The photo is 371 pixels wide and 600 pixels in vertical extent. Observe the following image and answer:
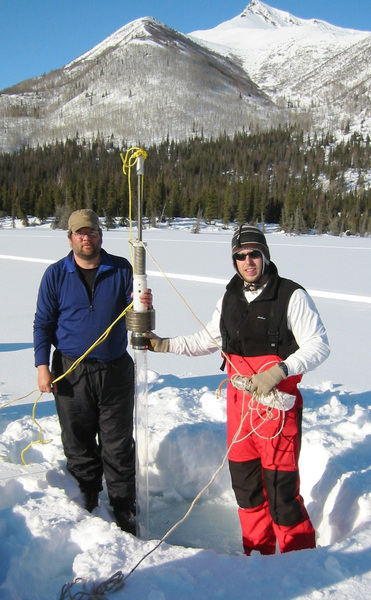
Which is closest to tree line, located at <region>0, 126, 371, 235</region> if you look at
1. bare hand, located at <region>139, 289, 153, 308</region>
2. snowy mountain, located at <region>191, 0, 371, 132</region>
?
snowy mountain, located at <region>191, 0, 371, 132</region>

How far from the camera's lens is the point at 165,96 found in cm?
12475

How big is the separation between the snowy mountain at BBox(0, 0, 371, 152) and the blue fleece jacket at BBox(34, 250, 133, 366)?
10561 centimetres

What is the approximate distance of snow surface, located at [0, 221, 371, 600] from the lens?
2.05 m

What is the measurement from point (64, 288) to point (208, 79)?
158m

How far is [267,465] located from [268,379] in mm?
632

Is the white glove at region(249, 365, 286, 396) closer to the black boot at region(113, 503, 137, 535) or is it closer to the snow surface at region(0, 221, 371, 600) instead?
the snow surface at region(0, 221, 371, 600)

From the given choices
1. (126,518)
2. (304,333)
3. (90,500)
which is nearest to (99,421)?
(90,500)

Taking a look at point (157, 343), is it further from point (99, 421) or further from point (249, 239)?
point (249, 239)

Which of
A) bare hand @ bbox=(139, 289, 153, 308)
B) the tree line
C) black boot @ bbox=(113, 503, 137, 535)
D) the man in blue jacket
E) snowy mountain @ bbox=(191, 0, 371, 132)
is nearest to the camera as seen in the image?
bare hand @ bbox=(139, 289, 153, 308)

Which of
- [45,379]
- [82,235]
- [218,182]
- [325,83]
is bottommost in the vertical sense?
[45,379]

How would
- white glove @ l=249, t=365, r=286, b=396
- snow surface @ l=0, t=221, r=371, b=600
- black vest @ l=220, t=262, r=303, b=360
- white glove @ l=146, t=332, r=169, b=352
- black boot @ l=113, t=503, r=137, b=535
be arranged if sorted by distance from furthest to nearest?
black boot @ l=113, t=503, r=137, b=535 < white glove @ l=146, t=332, r=169, b=352 < black vest @ l=220, t=262, r=303, b=360 < white glove @ l=249, t=365, r=286, b=396 < snow surface @ l=0, t=221, r=371, b=600

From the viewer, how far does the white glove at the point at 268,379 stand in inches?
90.8

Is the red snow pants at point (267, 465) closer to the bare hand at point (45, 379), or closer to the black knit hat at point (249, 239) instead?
the black knit hat at point (249, 239)

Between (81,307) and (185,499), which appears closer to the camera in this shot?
(81,307)
